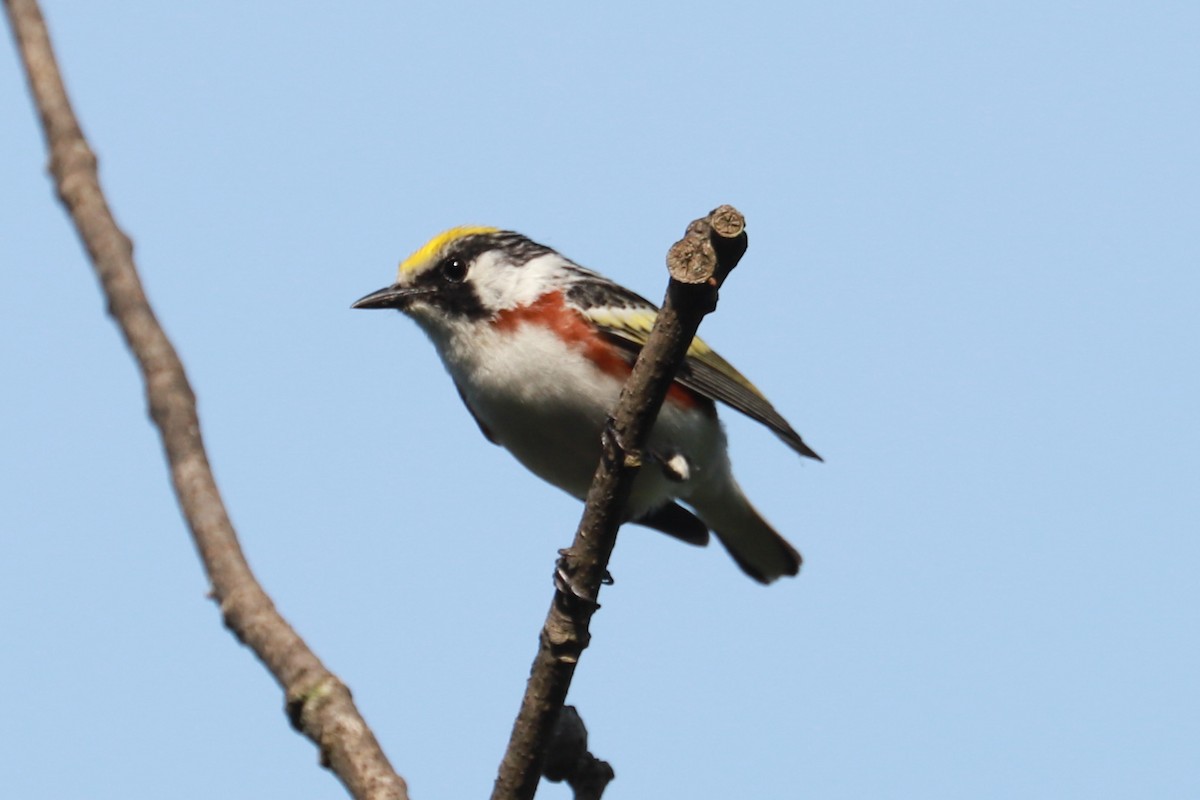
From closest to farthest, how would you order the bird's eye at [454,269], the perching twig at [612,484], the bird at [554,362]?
1. the perching twig at [612,484]
2. the bird at [554,362]
3. the bird's eye at [454,269]

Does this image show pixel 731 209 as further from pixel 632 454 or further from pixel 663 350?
pixel 632 454

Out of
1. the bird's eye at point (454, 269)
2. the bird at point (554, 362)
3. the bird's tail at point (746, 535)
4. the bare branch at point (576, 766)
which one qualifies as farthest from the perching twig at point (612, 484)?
the bird's tail at point (746, 535)

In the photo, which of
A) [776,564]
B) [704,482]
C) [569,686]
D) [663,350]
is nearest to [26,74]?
[663,350]

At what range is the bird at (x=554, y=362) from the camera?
6.70m

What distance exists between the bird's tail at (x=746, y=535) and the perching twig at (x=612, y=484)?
13.0 feet

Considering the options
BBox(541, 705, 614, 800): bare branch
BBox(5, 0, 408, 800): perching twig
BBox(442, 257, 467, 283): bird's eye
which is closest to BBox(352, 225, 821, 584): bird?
BBox(442, 257, 467, 283): bird's eye

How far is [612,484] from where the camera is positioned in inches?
164

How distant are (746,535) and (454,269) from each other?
2.65 m

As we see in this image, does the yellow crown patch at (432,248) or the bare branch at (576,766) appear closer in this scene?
the bare branch at (576,766)

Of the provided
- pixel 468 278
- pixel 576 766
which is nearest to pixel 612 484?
pixel 576 766

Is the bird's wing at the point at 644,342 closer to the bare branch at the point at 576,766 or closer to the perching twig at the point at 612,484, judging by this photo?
the perching twig at the point at 612,484

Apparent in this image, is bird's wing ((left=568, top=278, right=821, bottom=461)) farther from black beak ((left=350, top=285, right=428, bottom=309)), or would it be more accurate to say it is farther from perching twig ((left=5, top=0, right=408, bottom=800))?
perching twig ((left=5, top=0, right=408, bottom=800))

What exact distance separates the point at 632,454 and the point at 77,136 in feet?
6.54

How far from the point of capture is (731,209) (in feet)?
12.6
